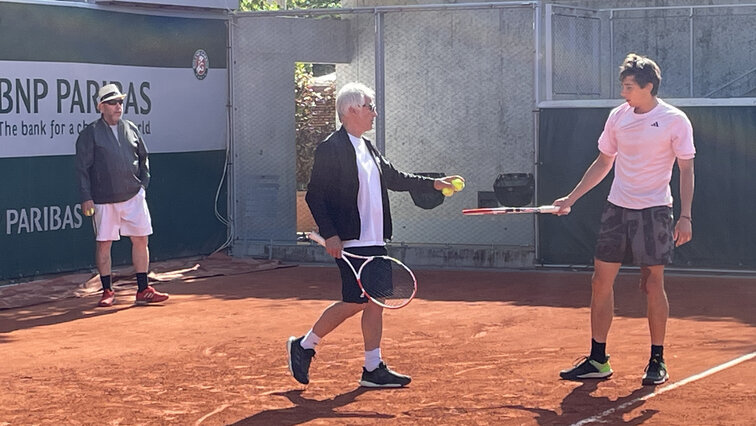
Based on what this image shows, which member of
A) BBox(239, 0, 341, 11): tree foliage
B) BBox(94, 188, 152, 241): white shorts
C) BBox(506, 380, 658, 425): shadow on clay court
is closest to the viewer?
BBox(506, 380, 658, 425): shadow on clay court

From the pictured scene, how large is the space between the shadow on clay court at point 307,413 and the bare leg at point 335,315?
1.53 ft

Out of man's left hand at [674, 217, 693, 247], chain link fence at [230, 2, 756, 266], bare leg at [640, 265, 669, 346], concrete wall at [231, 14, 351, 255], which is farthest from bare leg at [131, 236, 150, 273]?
man's left hand at [674, 217, 693, 247]

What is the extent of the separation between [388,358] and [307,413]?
1736 mm

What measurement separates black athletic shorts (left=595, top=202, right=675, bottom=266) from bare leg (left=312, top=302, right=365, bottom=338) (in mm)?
1509

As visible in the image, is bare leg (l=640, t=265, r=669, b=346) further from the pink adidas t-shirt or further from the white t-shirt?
the white t-shirt

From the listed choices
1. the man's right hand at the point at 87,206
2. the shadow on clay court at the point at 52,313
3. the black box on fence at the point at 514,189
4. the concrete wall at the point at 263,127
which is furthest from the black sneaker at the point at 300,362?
the concrete wall at the point at 263,127

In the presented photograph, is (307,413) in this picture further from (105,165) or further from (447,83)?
(447,83)

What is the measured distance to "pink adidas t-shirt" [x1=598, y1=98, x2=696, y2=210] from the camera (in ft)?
23.7

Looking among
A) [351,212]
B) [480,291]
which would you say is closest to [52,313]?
[480,291]

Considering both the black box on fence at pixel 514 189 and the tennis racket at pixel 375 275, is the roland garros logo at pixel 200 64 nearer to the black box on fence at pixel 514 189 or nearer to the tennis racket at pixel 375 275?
the black box on fence at pixel 514 189

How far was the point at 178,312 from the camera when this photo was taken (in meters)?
11.1

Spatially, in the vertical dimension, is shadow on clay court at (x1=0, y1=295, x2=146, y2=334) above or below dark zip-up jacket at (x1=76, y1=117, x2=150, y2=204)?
below

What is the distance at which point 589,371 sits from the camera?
7484mm

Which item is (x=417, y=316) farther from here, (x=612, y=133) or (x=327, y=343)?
(x=612, y=133)
